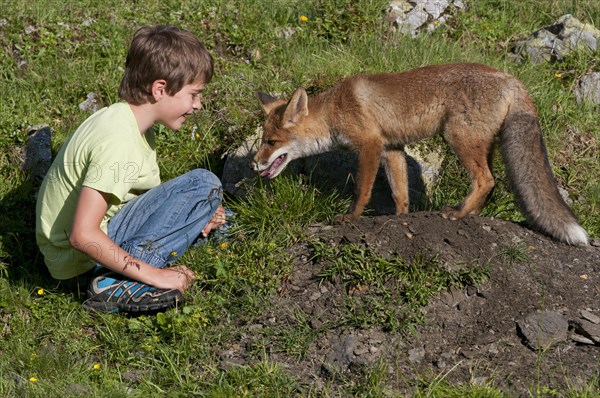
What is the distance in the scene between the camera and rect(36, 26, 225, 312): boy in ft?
13.6

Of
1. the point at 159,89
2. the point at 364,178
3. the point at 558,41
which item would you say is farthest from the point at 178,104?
the point at 558,41

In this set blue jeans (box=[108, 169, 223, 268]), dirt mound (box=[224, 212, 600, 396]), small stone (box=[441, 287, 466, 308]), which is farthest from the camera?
blue jeans (box=[108, 169, 223, 268])

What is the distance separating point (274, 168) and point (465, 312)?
2.08 meters

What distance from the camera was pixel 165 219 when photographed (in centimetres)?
473

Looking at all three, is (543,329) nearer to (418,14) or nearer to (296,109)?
(296,109)

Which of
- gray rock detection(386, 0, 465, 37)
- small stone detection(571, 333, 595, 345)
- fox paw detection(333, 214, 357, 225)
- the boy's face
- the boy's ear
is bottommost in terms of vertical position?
small stone detection(571, 333, 595, 345)

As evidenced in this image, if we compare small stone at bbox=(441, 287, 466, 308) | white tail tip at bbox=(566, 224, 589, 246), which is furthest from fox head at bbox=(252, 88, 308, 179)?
white tail tip at bbox=(566, 224, 589, 246)

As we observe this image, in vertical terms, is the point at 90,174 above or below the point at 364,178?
above

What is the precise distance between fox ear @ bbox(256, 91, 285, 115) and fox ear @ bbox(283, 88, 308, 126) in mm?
259

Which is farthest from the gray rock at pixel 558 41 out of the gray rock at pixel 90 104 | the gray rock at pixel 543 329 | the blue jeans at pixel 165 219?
the gray rock at pixel 90 104

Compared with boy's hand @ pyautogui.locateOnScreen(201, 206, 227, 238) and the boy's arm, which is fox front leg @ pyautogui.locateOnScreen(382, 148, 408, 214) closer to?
boy's hand @ pyautogui.locateOnScreen(201, 206, 227, 238)

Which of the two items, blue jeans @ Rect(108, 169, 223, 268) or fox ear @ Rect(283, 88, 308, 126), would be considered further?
fox ear @ Rect(283, 88, 308, 126)

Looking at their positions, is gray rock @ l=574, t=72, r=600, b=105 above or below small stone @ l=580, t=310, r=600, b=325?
above

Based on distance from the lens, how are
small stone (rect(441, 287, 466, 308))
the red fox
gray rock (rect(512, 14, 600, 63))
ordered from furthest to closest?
1. gray rock (rect(512, 14, 600, 63))
2. the red fox
3. small stone (rect(441, 287, 466, 308))
